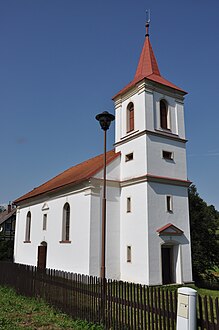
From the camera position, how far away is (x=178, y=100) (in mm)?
20438

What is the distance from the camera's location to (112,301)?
7.95 m

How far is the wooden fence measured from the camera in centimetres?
627

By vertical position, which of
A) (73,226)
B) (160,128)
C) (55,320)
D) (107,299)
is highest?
(160,128)

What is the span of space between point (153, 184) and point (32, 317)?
1016 centimetres

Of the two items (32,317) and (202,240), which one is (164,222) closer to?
(32,317)

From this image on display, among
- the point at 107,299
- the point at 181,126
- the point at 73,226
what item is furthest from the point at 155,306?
the point at 181,126

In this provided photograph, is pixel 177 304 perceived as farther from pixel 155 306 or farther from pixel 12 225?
pixel 12 225

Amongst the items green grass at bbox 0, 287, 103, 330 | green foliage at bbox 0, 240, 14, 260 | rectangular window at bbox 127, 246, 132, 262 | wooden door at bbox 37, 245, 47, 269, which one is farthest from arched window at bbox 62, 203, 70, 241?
green foliage at bbox 0, 240, 14, 260

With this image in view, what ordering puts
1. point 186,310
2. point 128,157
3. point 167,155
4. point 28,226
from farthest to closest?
point 28,226 < point 128,157 < point 167,155 < point 186,310

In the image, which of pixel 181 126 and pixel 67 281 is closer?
pixel 67 281

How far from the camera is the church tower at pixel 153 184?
16609 mm

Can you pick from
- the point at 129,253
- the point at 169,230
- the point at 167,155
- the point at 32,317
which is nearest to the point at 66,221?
the point at 129,253

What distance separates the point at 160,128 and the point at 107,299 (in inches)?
501

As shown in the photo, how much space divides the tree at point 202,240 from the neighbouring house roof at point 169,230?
8.55 meters
